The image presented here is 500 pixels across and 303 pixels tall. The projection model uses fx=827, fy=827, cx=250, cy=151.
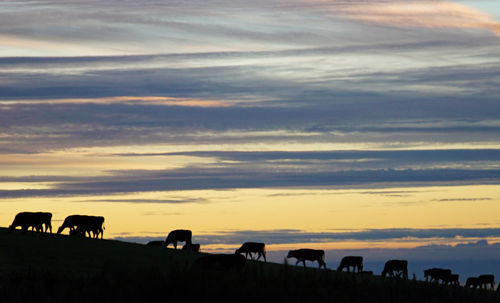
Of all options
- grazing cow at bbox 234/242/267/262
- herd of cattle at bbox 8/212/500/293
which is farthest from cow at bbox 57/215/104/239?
grazing cow at bbox 234/242/267/262

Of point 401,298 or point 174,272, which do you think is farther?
point 401,298

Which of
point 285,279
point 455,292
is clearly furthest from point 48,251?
point 285,279

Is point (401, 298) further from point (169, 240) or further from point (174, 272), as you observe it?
point (169, 240)

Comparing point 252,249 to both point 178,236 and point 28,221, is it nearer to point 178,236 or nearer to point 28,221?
point 178,236

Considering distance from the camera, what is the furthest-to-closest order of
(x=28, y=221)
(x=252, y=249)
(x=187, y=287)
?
(x=252, y=249) < (x=28, y=221) < (x=187, y=287)

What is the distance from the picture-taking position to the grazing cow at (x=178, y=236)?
2844 inches

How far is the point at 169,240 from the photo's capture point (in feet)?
239

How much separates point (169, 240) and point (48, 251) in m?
25.6

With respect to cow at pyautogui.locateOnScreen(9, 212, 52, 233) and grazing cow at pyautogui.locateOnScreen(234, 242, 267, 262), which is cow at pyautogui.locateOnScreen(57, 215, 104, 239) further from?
grazing cow at pyautogui.locateOnScreen(234, 242, 267, 262)

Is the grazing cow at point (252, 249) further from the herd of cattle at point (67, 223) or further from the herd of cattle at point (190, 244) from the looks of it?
the herd of cattle at point (67, 223)

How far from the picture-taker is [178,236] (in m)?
72.3

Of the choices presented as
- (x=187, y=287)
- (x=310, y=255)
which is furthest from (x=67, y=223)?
(x=187, y=287)

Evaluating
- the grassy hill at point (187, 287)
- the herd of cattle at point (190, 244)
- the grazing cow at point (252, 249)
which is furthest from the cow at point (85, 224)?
the grassy hill at point (187, 287)

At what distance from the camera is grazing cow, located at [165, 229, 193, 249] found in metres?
72.2
